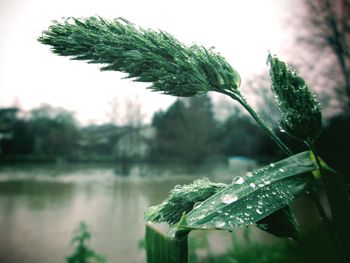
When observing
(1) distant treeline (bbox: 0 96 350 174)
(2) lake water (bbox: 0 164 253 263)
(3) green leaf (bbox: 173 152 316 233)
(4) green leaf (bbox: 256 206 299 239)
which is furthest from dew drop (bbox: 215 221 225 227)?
(1) distant treeline (bbox: 0 96 350 174)

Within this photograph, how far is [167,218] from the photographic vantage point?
37 cm

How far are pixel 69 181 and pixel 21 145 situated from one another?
5.61 m

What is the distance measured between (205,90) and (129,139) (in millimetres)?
24237

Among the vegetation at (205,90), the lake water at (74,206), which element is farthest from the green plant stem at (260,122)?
the lake water at (74,206)

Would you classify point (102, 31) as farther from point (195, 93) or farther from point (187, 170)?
point (187, 170)

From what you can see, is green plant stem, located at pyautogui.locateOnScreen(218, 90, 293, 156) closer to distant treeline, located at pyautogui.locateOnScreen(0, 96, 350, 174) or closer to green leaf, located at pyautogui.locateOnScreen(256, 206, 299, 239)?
green leaf, located at pyautogui.locateOnScreen(256, 206, 299, 239)

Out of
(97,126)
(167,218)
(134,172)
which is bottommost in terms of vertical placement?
(134,172)

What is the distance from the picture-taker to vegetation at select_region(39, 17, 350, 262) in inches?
14.8

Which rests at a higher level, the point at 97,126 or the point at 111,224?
the point at 97,126

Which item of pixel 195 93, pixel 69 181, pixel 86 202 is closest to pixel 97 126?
pixel 69 181

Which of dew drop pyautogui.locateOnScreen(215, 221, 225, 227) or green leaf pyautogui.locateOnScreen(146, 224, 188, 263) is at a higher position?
dew drop pyautogui.locateOnScreen(215, 221, 225, 227)

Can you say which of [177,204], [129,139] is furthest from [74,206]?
[177,204]

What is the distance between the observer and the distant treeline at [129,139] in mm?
23203

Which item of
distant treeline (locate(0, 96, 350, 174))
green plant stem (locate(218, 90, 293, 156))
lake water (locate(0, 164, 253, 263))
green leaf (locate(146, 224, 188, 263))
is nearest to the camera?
green leaf (locate(146, 224, 188, 263))
